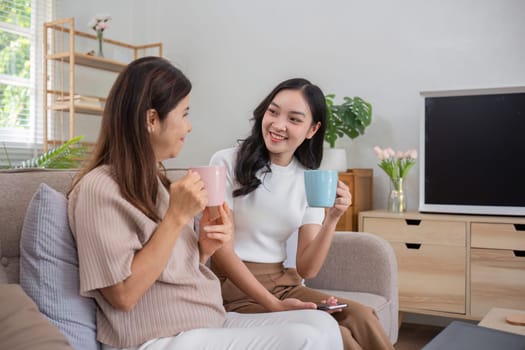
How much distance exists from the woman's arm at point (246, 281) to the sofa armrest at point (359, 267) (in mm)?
524

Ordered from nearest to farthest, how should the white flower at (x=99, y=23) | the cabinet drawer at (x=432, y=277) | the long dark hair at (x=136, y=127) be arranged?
the long dark hair at (x=136, y=127), the cabinet drawer at (x=432, y=277), the white flower at (x=99, y=23)

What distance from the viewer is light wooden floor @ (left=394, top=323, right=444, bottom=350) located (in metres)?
3.02

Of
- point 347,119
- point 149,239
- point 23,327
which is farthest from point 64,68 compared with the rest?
Result: point 23,327

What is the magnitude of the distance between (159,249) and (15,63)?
11.0 ft

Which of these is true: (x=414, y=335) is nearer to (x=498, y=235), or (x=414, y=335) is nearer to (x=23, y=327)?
(x=498, y=235)

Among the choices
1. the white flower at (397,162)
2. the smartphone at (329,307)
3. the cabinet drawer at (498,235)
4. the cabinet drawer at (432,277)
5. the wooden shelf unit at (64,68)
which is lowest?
the cabinet drawer at (432,277)

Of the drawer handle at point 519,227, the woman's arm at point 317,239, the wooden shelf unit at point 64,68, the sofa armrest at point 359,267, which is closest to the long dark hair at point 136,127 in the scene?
the woman's arm at point 317,239

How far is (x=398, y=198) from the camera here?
3.20 m

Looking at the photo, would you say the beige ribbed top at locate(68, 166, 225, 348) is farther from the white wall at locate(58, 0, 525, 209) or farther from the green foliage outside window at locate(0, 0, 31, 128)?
the green foliage outside window at locate(0, 0, 31, 128)

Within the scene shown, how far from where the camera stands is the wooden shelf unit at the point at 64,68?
12.9ft

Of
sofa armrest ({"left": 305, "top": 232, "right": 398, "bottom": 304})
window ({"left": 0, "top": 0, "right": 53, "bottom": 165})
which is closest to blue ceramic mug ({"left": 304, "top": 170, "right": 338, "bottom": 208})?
sofa armrest ({"left": 305, "top": 232, "right": 398, "bottom": 304})

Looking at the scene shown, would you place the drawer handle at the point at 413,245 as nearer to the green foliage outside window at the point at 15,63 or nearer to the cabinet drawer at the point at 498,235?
the cabinet drawer at the point at 498,235

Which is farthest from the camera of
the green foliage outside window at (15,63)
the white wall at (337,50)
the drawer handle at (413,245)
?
the green foliage outside window at (15,63)

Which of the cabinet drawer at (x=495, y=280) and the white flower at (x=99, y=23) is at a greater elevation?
the white flower at (x=99, y=23)
